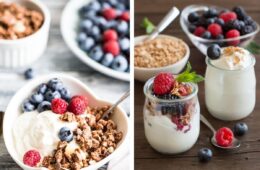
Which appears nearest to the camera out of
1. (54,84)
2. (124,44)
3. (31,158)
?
(31,158)

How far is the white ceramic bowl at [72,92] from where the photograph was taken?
2.66 ft

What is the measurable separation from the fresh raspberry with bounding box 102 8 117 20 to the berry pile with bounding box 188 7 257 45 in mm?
139

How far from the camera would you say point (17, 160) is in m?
0.80

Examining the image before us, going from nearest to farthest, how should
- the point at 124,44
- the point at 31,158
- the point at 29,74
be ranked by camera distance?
the point at 31,158 → the point at 29,74 → the point at 124,44

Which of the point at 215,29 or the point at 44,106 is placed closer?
the point at 44,106

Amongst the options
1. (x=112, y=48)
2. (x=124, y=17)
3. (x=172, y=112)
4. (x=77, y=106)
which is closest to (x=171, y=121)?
(x=172, y=112)

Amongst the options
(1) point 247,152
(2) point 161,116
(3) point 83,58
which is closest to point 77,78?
(3) point 83,58

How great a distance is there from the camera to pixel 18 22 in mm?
1063

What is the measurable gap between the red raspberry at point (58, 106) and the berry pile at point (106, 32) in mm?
188

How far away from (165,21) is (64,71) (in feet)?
0.69

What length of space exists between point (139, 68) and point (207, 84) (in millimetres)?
125

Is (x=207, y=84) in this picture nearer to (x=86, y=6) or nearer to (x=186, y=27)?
(x=186, y=27)

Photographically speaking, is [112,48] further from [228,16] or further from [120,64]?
[228,16]

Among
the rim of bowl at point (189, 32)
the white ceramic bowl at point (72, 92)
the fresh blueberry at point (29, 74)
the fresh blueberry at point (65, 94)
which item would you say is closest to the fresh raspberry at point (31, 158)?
the white ceramic bowl at point (72, 92)
